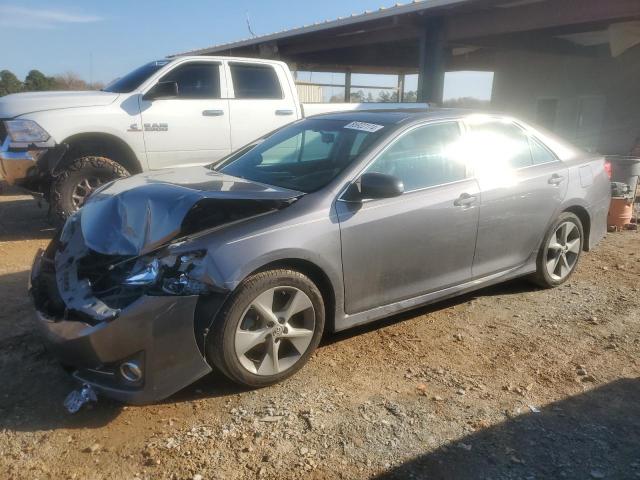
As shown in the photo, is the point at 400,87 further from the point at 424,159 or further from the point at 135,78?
the point at 424,159

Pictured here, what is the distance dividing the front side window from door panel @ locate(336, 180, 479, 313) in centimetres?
9

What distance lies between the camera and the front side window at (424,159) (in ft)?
12.3

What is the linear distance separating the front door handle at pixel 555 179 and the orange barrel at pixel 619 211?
2974mm

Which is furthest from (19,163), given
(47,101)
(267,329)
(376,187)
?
(376,187)

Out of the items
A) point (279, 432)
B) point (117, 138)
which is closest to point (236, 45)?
point (117, 138)

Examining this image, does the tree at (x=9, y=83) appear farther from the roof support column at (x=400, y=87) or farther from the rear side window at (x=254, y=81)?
the rear side window at (x=254, y=81)

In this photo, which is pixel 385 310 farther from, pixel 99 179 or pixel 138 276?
pixel 99 179

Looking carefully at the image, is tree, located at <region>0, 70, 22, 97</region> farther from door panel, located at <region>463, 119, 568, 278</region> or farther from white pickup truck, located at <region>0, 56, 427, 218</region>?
door panel, located at <region>463, 119, 568, 278</region>

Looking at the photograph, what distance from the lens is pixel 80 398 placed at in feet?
9.25

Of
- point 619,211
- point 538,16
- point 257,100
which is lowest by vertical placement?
point 619,211

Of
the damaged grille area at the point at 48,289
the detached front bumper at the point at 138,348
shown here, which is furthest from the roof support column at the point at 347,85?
the detached front bumper at the point at 138,348

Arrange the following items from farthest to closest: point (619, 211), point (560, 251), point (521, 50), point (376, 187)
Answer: point (521, 50) < point (619, 211) < point (560, 251) < point (376, 187)

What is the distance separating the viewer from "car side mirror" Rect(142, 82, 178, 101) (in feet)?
21.8

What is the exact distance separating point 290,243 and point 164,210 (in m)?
0.74
